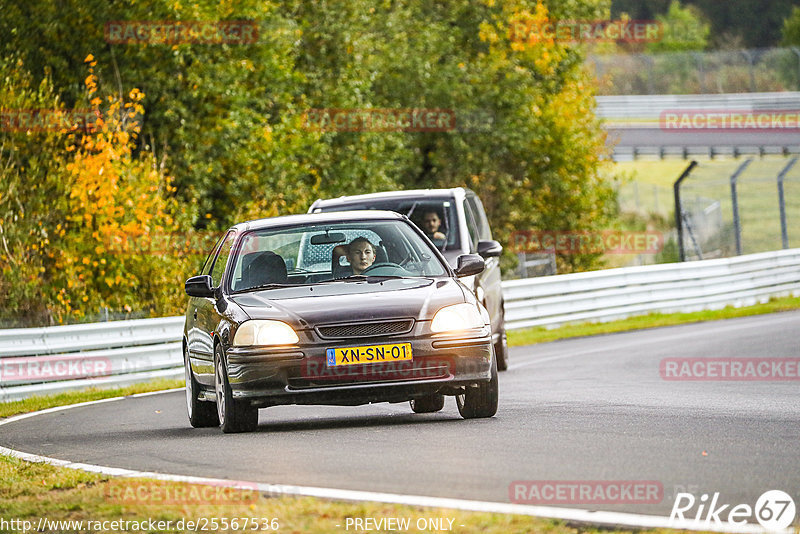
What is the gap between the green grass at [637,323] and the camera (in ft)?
78.0

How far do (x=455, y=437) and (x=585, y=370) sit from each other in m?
6.77

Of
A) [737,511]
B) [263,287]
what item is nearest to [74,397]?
[263,287]

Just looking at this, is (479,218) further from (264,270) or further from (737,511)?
(737,511)

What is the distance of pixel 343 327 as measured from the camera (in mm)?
10211

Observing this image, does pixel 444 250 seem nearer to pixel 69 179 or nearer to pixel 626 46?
pixel 69 179

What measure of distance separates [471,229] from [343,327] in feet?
21.6

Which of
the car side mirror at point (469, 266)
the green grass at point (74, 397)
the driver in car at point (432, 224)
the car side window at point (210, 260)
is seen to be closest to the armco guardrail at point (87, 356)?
the green grass at point (74, 397)

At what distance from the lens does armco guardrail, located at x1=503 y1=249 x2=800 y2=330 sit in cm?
2500

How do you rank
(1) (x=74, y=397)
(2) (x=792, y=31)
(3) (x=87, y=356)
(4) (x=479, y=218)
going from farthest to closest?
1. (2) (x=792, y=31)
2. (3) (x=87, y=356)
3. (4) (x=479, y=218)
4. (1) (x=74, y=397)

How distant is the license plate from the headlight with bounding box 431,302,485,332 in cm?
30

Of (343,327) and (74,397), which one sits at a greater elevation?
(343,327)

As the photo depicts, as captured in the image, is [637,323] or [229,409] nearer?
[229,409]

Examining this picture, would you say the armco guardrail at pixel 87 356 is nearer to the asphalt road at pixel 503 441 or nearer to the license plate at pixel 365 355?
the asphalt road at pixel 503 441

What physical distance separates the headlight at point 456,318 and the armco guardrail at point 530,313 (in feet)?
26.8
